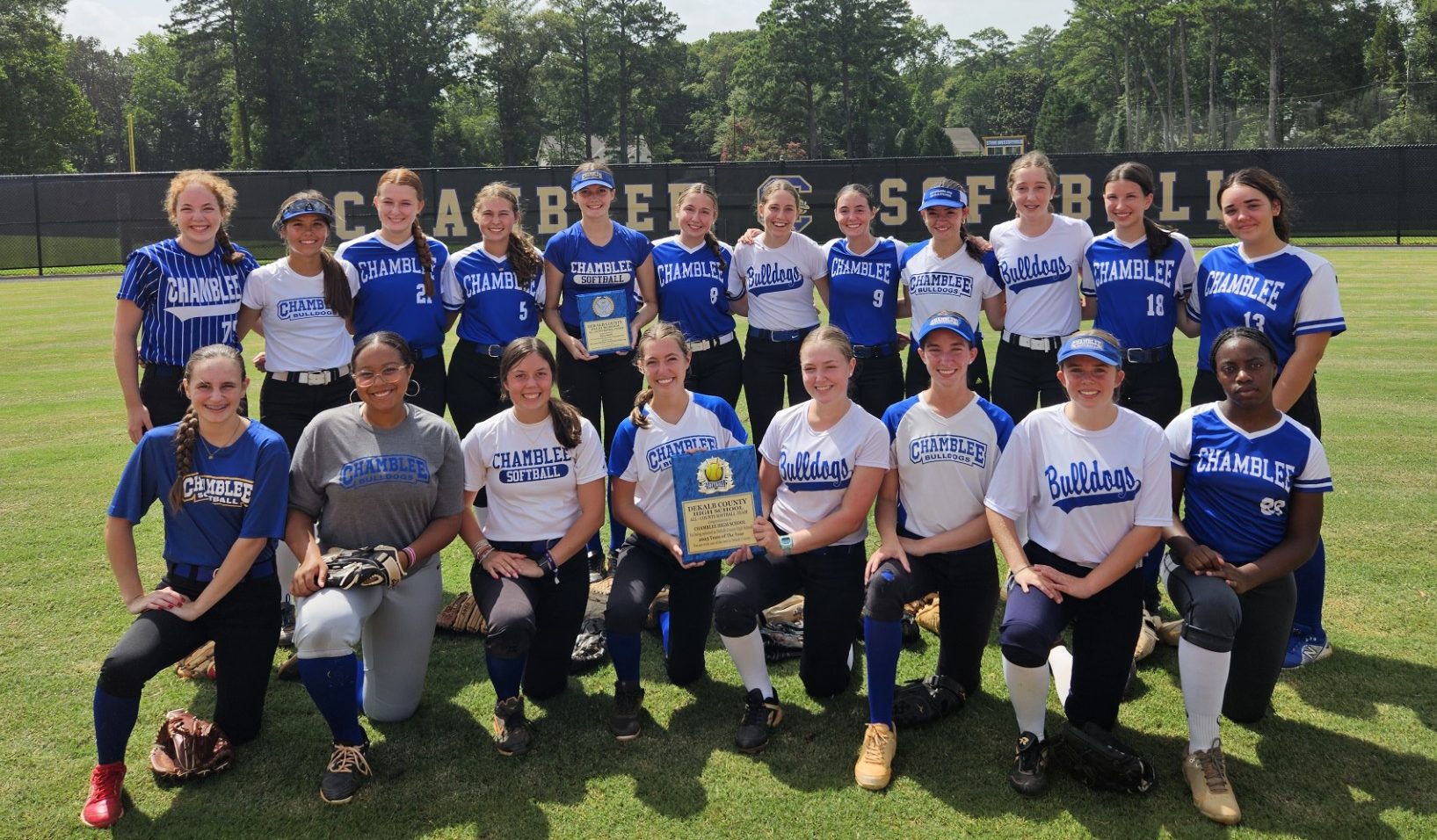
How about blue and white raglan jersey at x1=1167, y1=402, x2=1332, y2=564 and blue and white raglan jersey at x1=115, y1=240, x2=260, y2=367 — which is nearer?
blue and white raglan jersey at x1=1167, y1=402, x2=1332, y2=564

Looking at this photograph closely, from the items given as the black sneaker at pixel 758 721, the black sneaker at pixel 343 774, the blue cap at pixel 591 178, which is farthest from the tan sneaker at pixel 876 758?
the blue cap at pixel 591 178

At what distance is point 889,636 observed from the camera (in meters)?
3.84

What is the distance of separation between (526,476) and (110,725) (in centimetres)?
178

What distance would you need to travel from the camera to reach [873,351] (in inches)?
233

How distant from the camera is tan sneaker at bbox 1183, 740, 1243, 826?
332 centimetres

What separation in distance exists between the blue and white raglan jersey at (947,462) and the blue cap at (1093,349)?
53cm

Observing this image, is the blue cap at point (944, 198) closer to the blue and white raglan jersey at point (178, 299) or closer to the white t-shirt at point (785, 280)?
the white t-shirt at point (785, 280)

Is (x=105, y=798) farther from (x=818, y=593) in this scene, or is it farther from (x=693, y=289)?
(x=693, y=289)

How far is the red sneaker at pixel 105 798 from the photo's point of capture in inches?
134

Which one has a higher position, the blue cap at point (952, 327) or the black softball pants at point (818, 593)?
the blue cap at point (952, 327)

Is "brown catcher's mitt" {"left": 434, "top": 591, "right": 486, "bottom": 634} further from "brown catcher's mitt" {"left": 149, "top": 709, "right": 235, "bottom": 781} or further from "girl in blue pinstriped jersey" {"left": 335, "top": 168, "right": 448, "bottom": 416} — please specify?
"brown catcher's mitt" {"left": 149, "top": 709, "right": 235, "bottom": 781}

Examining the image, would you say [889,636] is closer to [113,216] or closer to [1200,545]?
[1200,545]

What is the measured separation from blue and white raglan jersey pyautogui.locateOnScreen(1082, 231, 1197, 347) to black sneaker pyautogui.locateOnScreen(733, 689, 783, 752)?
2.63 meters

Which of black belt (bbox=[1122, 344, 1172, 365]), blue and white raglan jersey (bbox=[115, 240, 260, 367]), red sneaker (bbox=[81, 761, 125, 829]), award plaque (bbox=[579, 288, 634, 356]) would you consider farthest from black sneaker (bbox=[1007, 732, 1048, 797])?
blue and white raglan jersey (bbox=[115, 240, 260, 367])
